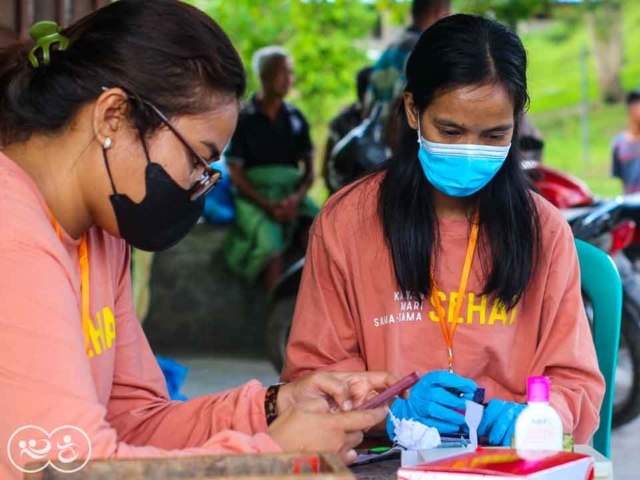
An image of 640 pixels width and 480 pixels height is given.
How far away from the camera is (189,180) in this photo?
1874 mm

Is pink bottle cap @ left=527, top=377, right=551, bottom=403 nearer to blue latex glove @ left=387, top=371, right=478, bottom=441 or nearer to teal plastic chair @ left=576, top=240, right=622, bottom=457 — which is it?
blue latex glove @ left=387, top=371, right=478, bottom=441

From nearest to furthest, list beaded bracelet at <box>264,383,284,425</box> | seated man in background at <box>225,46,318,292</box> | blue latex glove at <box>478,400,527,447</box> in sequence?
beaded bracelet at <box>264,383,284,425</box>, blue latex glove at <box>478,400,527,447</box>, seated man in background at <box>225,46,318,292</box>

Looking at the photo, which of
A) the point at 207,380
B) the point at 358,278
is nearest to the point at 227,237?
the point at 207,380

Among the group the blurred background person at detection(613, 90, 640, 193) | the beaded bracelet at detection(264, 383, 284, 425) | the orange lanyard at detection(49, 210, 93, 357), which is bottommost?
the blurred background person at detection(613, 90, 640, 193)

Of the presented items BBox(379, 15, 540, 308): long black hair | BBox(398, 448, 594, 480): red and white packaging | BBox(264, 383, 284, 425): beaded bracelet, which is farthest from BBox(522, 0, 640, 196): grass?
BBox(398, 448, 594, 480): red and white packaging

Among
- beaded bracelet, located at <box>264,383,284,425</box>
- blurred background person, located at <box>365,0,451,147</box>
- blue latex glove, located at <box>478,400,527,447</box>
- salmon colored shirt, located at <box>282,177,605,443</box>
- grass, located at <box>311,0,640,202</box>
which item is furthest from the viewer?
grass, located at <box>311,0,640,202</box>

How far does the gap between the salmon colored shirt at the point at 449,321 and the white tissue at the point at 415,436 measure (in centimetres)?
31

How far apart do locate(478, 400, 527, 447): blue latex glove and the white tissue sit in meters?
0.13

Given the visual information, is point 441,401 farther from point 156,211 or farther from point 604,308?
point 604,308

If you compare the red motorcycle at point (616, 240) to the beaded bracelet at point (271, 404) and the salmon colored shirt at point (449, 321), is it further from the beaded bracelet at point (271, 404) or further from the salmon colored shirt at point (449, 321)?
the beaded bracelet at point (271, 404)

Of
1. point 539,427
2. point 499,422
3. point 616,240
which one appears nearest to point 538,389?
point 539,427

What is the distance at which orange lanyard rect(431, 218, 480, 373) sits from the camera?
2.39 metres

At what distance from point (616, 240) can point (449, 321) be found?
263 centimetres

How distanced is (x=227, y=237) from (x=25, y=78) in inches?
181
